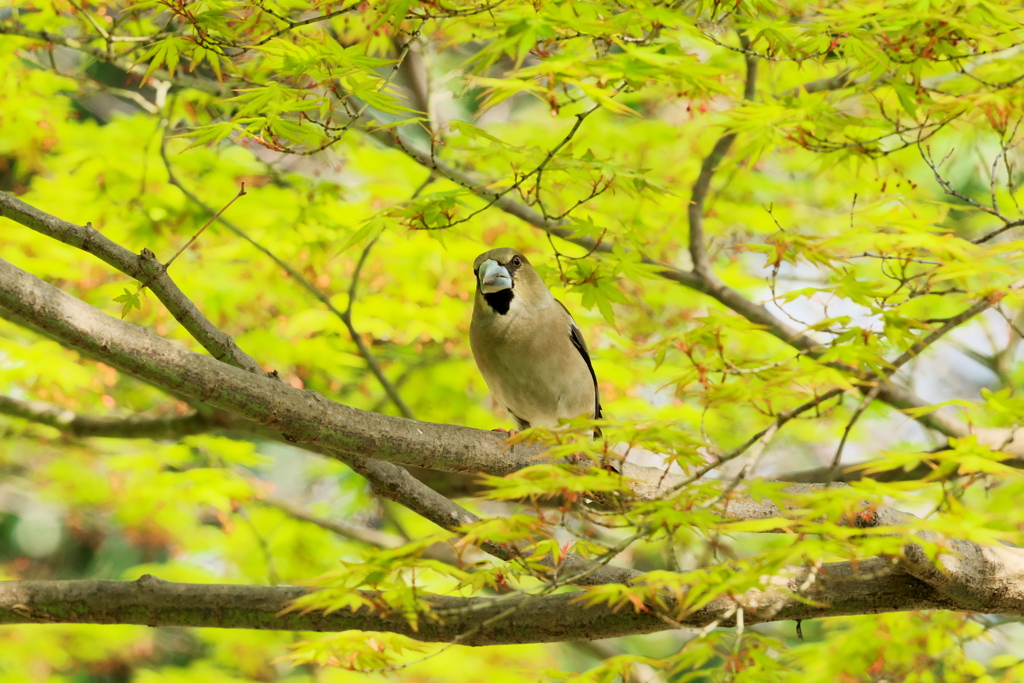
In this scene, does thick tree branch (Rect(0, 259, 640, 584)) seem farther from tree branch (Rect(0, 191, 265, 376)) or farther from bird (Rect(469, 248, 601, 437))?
bird (Rect(469, 248, 601, 437))

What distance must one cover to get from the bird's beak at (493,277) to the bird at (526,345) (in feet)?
0.20

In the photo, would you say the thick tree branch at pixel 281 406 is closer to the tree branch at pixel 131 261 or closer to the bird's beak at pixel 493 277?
the tree branch at pixel 131 261

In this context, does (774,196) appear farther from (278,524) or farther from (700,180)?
(278,524)

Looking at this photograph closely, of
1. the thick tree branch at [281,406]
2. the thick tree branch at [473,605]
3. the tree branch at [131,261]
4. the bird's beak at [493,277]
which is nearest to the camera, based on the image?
the thick tree branch at [281,406]

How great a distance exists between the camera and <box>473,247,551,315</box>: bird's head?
345 centimetres

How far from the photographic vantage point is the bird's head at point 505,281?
136 inches

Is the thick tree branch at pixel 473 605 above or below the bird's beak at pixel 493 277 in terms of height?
below

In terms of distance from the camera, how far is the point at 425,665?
18.5 feet

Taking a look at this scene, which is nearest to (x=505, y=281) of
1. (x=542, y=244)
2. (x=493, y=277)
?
(x=493, y=277)

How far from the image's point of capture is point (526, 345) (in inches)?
148

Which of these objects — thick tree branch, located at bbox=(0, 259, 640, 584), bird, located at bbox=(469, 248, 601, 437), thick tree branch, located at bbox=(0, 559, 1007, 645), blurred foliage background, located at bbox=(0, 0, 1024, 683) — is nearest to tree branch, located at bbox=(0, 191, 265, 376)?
blurred foliage background, located at bbox=(0, 0, 1024, 683)

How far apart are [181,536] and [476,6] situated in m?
5.89

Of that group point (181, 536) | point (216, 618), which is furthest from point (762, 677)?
point (181, 536)

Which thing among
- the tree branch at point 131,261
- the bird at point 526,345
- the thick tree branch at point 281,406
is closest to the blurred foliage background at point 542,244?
the tree branch at point 131,261
